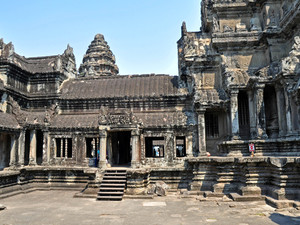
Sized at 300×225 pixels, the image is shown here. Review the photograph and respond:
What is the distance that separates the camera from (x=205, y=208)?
10258 mm

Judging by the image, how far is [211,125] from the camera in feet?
54.5

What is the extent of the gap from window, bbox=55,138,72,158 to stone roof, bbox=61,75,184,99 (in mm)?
3157

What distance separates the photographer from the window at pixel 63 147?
16656mm

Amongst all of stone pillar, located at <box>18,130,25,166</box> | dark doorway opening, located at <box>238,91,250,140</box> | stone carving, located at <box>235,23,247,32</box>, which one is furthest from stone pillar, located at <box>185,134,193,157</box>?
stone pillar, located at <box>18,130,25,166</box>

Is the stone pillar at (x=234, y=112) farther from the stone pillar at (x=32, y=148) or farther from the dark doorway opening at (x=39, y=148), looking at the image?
the dark doorway opening at (x=39, y=148)

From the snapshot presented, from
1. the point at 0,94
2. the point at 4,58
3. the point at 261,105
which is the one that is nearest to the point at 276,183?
the point at 261,105

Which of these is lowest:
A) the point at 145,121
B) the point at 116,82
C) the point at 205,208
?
the point at 205,208

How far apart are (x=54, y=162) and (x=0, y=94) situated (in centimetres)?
525

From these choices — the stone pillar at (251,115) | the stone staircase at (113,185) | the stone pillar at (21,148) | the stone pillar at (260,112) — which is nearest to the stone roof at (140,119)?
the stone pillar at (21,148)

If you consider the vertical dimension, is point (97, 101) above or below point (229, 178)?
above

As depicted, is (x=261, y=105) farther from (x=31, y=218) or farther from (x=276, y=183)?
(x=31, y=218)

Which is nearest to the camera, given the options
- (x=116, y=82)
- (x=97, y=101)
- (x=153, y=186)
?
(x=153, y=186)

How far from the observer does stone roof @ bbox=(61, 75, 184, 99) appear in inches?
711

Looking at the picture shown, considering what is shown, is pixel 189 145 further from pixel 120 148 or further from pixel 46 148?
pixel 46 148
